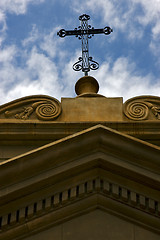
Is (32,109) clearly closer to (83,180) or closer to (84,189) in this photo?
(83,180)

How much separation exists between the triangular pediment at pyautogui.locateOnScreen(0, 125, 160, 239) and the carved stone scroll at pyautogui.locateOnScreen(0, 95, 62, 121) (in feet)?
9.09

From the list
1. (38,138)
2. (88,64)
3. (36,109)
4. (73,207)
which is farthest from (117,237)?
(88,64)

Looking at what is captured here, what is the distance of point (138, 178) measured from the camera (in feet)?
26.5

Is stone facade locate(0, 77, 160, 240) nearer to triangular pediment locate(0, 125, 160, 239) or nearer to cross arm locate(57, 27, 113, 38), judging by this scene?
triangular pediment locate(0, 125, 160, 239)

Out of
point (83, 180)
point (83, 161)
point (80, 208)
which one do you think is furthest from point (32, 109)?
point (80, 208)

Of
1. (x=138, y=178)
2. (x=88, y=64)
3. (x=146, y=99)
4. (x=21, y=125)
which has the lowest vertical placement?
(x=138, y=178)

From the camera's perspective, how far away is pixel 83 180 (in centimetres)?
813

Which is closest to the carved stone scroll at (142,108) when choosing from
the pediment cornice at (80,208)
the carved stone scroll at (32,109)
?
the carved stone scroll at (32,109)

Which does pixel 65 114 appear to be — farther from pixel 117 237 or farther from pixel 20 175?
pixel 117 237

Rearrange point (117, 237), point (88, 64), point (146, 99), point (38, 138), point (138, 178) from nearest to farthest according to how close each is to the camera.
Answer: point (117, 237), point (138, 178), point (38, 138), point (146, 99), point (88, 64)

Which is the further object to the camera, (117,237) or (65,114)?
(65,114)

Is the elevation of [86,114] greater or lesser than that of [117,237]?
greater

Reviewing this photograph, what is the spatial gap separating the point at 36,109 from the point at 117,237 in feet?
14.5

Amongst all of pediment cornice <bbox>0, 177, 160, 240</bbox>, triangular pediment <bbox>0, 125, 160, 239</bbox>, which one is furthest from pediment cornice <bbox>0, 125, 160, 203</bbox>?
pediment cornice <bbox>0, 177, 160, 240</bbox>
